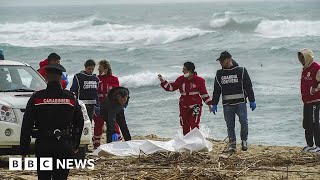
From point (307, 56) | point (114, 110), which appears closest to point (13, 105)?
point (114, 110)

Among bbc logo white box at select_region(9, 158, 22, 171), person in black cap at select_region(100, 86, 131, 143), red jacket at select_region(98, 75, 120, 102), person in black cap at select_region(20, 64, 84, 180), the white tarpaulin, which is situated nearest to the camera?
person in black cap at select_region(20, 64, 84, 180)

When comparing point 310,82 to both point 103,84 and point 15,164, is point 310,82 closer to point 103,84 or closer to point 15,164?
point 103,84

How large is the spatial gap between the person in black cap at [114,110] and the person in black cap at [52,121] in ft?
16.2

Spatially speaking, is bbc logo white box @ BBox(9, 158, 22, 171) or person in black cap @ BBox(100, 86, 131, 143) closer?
bbc logo white box @ BBox(9, 158, 22, 171)

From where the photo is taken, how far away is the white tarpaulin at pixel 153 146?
10.6 m

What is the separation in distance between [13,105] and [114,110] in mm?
2521

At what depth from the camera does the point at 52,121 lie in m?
6.27

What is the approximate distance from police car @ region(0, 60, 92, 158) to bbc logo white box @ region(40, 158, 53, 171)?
109 inches

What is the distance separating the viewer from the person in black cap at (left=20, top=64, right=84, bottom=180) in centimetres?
626

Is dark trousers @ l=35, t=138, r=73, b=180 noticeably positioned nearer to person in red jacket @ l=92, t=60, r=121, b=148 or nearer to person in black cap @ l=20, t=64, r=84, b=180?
person in black cap @ l=20, t=64, r=84, b=180

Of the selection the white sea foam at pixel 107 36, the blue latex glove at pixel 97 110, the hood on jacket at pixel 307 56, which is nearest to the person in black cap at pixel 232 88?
the hood on jacket at pixel 307 56

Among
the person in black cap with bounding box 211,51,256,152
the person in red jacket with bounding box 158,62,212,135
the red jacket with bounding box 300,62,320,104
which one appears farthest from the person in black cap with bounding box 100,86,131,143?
the red jacket with bounding box 300,62,320,104

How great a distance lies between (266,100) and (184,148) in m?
12.1

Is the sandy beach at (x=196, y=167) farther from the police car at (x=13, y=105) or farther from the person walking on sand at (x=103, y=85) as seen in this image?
the person walking on sand at (x=103, y=85)
